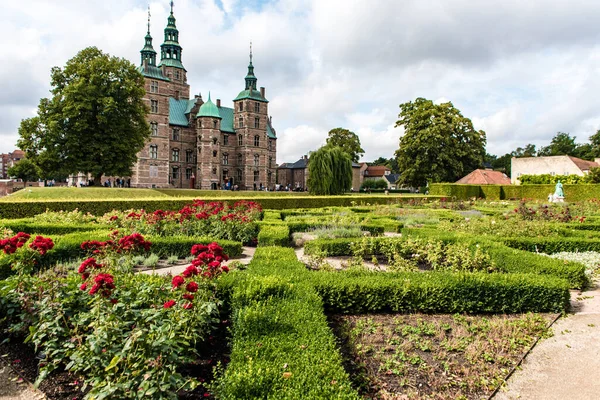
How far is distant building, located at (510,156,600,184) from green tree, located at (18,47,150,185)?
43.0 m

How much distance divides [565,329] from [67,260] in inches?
342

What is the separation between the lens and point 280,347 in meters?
3.44

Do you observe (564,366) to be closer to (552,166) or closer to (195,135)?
(552,166)

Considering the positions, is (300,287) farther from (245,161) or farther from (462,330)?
(245,161)

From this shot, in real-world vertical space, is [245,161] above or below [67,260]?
above

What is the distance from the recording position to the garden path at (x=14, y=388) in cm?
342

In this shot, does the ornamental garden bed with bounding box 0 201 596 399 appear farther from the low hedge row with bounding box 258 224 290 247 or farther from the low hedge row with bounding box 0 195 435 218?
the low hedge row with bounding box 0 195 435 218

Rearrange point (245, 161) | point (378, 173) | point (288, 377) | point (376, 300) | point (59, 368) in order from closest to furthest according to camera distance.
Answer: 1. point (288, 377)
2. point (59, 368)
3. point (376, 300)
4. point (245, 161)
5. point (378, 173)

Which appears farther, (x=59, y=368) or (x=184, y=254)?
(x=184, y=254)

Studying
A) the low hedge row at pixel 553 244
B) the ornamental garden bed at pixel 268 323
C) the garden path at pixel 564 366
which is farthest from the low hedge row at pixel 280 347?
the low hedge row at pixel 553 244

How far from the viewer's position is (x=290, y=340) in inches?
142

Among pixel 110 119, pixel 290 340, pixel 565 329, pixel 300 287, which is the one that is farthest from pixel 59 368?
pixel 110 119

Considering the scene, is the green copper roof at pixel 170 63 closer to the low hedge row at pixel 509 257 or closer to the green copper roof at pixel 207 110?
the green copper roof at pixel 207 110

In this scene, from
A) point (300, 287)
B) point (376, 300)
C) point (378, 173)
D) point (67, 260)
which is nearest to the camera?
point (300, 287)
